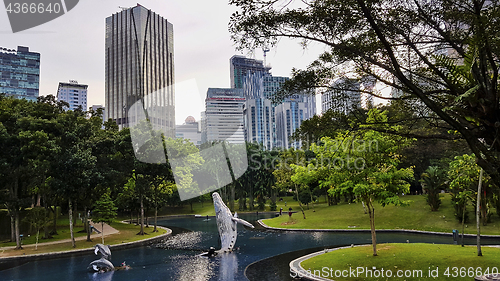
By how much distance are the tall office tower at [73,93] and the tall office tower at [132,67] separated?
227 ft

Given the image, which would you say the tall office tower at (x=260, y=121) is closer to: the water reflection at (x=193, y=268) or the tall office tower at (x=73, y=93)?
the tall office tower at (x=73, y=93)

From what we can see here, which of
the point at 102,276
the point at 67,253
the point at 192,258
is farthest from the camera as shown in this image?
the point at 67,253

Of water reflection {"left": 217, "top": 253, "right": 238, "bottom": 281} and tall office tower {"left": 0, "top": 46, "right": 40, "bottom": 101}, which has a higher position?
tall office tower {"left": 0, "top": 46, "right": 40, "bottom": 101}

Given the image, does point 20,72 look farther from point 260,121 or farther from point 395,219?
point 395,219

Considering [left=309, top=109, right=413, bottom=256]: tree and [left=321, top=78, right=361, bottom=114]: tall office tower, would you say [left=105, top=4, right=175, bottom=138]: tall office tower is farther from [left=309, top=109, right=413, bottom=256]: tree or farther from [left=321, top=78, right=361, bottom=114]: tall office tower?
[left=321, top=78, right=361, bottom=114]: tall office tower

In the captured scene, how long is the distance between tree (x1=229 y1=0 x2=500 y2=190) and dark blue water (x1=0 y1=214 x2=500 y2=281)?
960 centimetres

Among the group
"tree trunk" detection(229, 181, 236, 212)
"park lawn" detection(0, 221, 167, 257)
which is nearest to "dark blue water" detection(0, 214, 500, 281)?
"park lawn" detection(0, 221, 167, 257)

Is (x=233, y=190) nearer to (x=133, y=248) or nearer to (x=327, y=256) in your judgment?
(x=133, y=248)

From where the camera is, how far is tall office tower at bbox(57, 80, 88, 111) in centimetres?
15938

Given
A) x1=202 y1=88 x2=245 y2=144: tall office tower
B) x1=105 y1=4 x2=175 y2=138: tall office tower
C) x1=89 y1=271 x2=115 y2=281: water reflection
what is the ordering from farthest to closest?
x1=202 y1=88 x2=245 y2=144: tall office tower → x1=105 y1=4 x2=175 y2=138: tall office tower → x1=89 y1=271 x2=115 y2=281: water reflection

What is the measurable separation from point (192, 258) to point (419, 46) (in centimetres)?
1543

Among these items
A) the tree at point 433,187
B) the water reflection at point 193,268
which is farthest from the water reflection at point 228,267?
the tree at point 433,187

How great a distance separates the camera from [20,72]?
124 m

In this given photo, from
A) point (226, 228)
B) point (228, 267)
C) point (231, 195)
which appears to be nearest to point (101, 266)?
point (228, 267)
